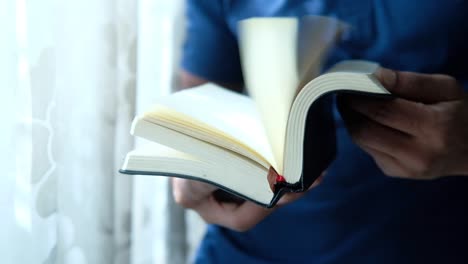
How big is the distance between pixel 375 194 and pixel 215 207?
193mm

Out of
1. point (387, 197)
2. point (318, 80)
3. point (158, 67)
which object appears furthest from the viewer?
point (158, 67)

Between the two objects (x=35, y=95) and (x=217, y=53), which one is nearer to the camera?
(x=35, y=95)

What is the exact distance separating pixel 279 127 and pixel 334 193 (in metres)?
0.24

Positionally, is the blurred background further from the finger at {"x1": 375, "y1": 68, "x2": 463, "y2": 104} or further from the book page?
the finger at {"x1": 375, "y1": 68, "x2": 463, "y2": 104}

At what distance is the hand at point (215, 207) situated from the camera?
0.69 metres

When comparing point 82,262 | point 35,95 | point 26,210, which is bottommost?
point 82,262

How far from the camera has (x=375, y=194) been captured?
0.75 metres

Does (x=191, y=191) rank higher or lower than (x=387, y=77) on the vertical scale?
lower

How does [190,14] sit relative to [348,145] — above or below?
above

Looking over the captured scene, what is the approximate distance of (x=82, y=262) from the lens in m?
0.79

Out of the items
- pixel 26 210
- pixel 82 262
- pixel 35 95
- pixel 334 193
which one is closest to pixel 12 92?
pixel 35 95

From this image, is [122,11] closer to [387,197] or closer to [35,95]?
[35,95]

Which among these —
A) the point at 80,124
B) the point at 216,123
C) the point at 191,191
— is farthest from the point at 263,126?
the point at 80,124

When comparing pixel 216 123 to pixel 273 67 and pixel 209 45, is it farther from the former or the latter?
pixel 209 45
